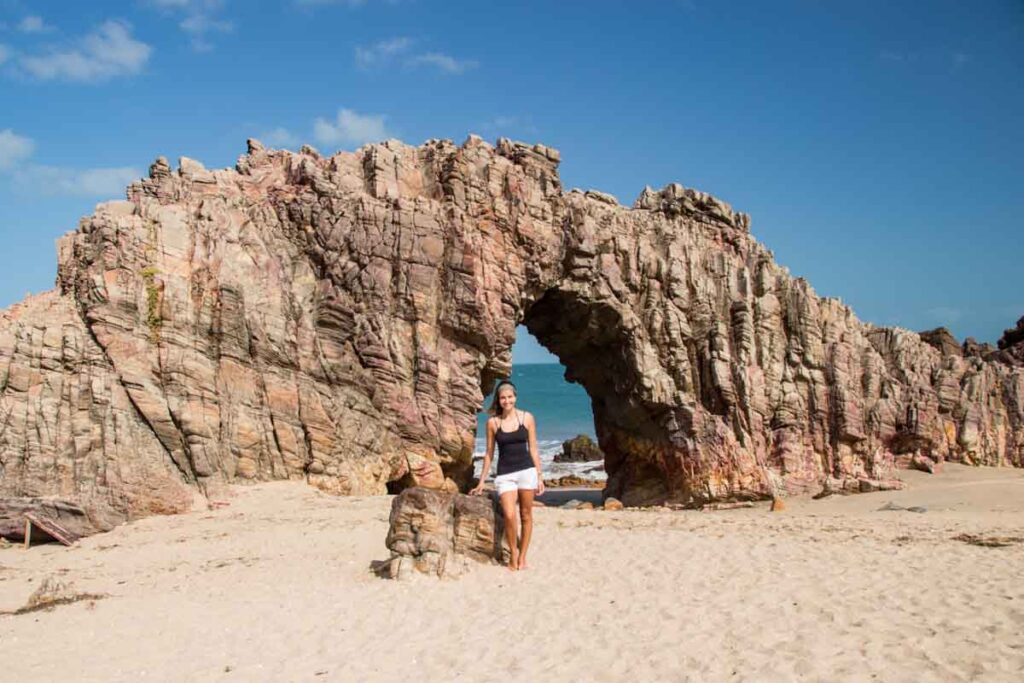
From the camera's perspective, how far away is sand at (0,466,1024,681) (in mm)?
7328

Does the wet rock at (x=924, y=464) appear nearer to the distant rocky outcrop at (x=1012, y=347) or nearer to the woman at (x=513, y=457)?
the distant rocky outcrop at (x=1012, y=347)

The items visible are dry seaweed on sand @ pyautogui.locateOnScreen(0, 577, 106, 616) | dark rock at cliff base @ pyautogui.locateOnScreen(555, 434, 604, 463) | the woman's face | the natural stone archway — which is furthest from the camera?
dark rock at cliff base @ pyautogui.locateOnScreen(555, 434, 604, 463)

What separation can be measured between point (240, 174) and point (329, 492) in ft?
34.8

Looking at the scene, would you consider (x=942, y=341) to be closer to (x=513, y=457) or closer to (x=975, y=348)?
(x=975, y=348)

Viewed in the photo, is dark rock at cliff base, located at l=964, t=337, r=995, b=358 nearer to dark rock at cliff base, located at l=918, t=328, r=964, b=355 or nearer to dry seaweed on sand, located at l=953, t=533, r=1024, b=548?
dark rock at cliff base, located at l=918, t=328, r=964, b=355

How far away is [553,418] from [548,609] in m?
88.3

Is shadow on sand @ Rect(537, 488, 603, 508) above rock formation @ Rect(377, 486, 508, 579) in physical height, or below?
below

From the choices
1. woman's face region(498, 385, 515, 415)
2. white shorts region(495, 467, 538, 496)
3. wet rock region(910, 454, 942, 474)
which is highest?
woman's face region(498, 385, 515, 415)

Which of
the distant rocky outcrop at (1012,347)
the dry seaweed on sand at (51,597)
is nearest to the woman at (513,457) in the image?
the dry seaweed on sand at (51,597)

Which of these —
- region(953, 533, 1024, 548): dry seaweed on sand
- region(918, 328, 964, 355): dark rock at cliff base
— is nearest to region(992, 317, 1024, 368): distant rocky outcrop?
region(918, 328, 964, 355): dark rock at cliff base

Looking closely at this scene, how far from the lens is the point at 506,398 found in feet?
36.7

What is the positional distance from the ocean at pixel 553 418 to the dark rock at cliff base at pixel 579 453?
1.16 meters

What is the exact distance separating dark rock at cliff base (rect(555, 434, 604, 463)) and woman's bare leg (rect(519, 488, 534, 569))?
1656 inches

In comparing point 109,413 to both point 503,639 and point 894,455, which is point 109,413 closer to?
point 503,639
